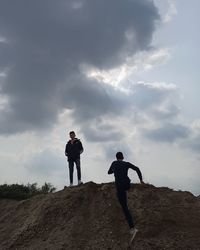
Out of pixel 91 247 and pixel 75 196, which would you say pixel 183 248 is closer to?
pixel 91 247

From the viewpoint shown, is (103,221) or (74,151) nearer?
(103,221)

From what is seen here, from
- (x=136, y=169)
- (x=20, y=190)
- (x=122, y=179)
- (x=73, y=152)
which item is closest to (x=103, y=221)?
(x=122, y=179)

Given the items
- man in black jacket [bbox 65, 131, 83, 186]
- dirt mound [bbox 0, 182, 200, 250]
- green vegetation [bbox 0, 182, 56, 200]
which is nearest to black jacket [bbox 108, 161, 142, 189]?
dirt mound [bbox 0, 182, 200, 250]

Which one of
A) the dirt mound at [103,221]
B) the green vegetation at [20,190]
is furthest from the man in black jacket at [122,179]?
the green vegetation at [20,190]

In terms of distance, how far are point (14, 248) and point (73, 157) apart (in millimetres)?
3752

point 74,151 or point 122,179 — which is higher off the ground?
point 74,151

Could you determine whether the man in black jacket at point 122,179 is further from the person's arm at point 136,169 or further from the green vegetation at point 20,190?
the green vegetation at point 20,190

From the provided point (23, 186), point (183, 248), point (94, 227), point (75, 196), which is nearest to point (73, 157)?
point (75, 196)

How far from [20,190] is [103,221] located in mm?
9496

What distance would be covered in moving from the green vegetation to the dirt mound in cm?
487

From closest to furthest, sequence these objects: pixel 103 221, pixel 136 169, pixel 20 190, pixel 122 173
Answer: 1. pixel 136 169
2. pixel 122 173
3. pixel 103 221
4. pixel 20 190

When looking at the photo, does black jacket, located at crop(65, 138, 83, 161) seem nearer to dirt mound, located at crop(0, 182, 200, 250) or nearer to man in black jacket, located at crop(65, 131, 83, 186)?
man in black jacket, located at crop(65, 131, 83, 186)

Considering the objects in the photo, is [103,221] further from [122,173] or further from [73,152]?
[73,152]

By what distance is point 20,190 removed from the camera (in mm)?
23922
